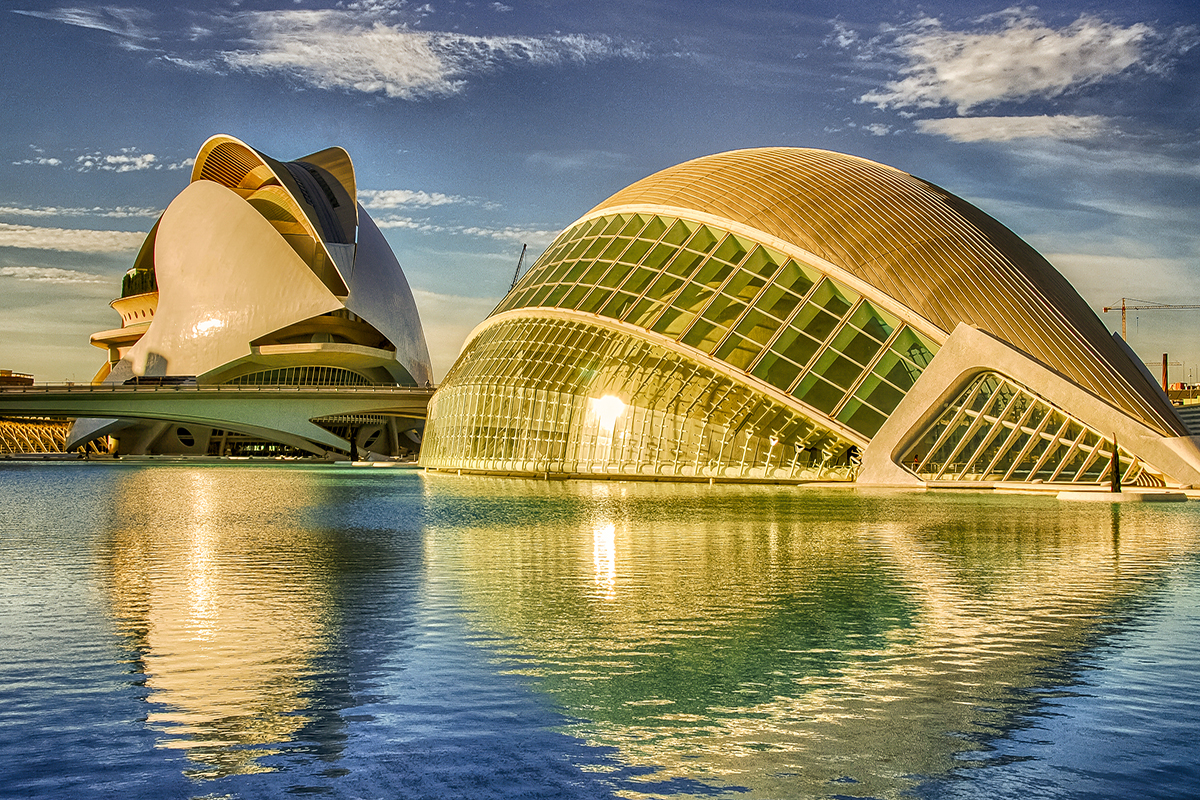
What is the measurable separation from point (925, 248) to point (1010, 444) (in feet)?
26.0

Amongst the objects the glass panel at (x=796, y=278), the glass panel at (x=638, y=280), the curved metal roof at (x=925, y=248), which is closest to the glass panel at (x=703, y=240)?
the curved metal roof at (x=925, y=248)

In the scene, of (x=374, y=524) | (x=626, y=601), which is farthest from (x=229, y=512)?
(x=626, y=601)

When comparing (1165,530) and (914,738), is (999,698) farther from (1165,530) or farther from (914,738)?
(1165,530)

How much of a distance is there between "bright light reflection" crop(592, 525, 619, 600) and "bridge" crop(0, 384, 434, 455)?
2396 inches

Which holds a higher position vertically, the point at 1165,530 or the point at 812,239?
the point at 812,239

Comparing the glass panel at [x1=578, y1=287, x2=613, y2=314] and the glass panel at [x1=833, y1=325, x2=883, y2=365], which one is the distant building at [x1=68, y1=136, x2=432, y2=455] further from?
the glass panel at [x1=833, y1=325, x2=883, y2=365]

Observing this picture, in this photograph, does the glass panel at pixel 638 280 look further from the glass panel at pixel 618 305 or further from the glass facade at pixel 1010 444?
the glass facade at pixel 1010 444

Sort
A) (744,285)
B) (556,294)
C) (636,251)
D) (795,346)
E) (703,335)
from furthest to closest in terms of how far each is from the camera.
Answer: (556,294) → (636,251) → (744,285) → (703,335) → (795,346)

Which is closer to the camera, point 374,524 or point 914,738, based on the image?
point 914,738

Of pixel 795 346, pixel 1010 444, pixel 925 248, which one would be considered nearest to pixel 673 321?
pixel 795 346

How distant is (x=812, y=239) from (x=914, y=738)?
2979 cm

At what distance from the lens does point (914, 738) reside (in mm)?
5891

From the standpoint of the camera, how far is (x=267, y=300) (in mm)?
86688

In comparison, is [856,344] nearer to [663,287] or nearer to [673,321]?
[673,321]
